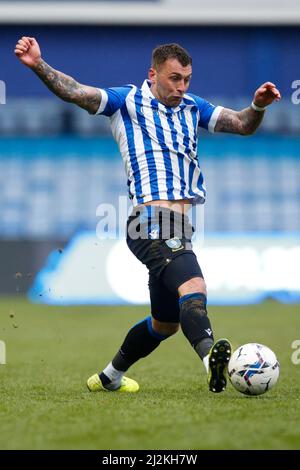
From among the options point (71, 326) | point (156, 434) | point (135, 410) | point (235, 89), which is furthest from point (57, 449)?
point (235, 89)

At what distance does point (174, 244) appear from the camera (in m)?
5.76

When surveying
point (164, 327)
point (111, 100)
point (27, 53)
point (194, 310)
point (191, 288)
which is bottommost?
point (164, 327)

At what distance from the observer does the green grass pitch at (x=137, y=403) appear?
14.4 ft

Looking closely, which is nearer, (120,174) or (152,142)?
(152,142)

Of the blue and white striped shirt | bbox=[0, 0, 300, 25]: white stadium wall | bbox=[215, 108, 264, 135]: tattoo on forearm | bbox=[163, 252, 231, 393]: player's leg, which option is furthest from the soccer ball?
bbox=[0, 0, 300, 25]: white stadium wall

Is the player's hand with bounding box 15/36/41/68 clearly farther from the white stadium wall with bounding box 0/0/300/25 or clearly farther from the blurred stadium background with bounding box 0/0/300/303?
the white stadium wall with bounding box 0/0/300/25

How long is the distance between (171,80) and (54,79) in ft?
2.53

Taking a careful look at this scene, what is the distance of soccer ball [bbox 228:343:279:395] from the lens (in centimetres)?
564

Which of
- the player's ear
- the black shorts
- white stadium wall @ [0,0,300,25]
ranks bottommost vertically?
the black shorts

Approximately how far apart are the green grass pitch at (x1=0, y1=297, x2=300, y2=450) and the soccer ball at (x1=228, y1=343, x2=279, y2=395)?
0.09 m

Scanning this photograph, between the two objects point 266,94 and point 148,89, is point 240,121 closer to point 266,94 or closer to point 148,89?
point 266,94

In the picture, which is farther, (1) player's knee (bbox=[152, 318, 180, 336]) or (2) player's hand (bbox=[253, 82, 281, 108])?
(1) player's knee (bbox=[152, 318, 180, 336])

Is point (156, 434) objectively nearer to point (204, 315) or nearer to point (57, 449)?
point (57, 449)

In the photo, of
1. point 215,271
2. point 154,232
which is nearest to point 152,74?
point 154,232
